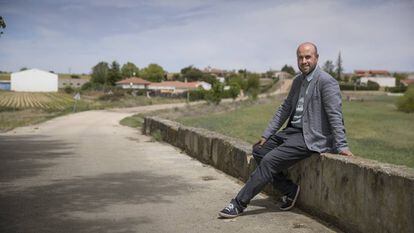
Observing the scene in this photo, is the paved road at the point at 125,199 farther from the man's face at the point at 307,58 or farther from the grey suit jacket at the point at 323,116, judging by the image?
the man's face at the point at 307,58

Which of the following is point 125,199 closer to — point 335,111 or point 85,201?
point 85,201

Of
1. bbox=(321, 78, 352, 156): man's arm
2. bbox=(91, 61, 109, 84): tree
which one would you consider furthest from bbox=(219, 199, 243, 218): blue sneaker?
bbox=(91, 61, 109, 84): tree

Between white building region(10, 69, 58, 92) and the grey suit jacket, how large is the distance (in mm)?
114320

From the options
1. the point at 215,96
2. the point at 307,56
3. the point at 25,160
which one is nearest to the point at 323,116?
the point at 307,56

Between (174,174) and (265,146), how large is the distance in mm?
2959

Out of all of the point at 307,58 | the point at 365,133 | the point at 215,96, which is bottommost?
the point at 365,133

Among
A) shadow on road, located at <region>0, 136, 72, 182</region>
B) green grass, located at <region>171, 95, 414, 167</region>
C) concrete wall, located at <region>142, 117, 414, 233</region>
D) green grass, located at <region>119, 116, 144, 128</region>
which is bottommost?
green grass, located at <region>171, 95, 414, 167</region>

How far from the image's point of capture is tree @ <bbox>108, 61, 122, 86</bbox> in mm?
125750

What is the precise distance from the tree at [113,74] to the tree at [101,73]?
3.62 ft

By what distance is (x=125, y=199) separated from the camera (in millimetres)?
6199

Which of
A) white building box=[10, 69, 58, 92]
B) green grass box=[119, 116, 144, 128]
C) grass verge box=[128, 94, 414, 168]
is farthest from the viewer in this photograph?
white building box=[10, 69, 58, 92]

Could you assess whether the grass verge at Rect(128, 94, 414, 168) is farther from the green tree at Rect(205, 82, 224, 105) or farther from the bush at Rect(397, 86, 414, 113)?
the green tree at Rect(205, 82, 224, 105)

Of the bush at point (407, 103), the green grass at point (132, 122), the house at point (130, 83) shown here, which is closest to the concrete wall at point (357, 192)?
the green grass at point (132, 122)

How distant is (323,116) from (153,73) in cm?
15601
